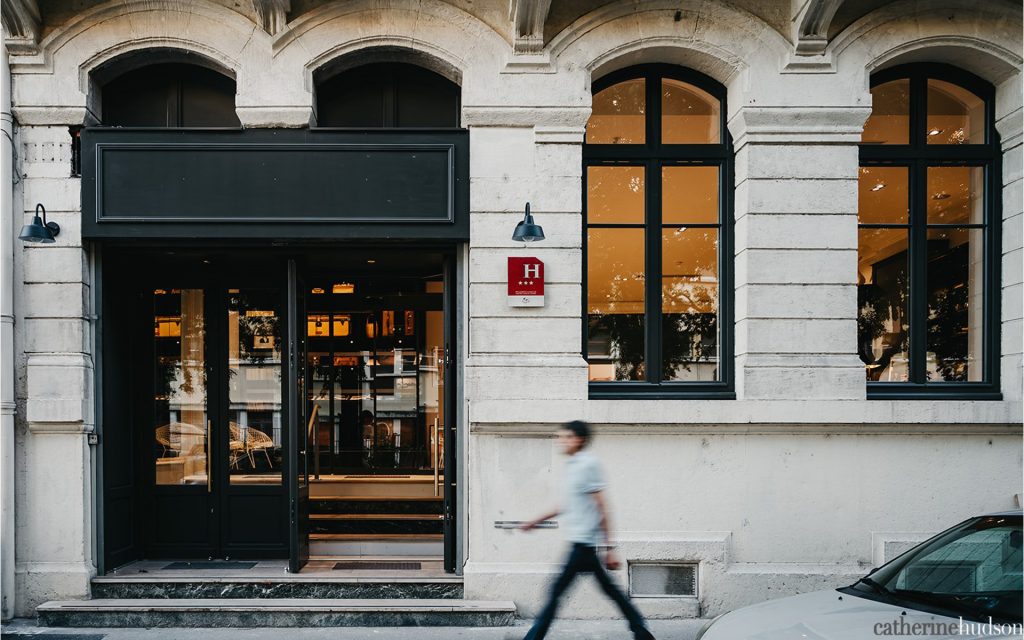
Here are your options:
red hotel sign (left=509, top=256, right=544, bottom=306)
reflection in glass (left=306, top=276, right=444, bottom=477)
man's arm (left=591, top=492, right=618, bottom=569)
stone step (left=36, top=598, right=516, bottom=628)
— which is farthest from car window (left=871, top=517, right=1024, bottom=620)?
reflection in glass (left=306, top=276, right=444, bottom=477)

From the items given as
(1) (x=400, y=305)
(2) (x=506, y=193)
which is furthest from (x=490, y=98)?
(1) (x=400, y=305)

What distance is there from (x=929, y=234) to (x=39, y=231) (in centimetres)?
897

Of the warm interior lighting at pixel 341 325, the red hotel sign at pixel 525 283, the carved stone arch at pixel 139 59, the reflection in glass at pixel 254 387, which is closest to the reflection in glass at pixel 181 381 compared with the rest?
the reflection in glass at pixel 254 387

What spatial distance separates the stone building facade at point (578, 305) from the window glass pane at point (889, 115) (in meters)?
0.50

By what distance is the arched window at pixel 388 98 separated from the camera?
7.54 metres

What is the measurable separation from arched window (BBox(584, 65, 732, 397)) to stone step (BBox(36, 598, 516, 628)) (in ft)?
8.86

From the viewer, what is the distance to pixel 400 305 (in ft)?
28.9

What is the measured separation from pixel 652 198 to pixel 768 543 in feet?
12.2

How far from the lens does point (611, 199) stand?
7.54 metres

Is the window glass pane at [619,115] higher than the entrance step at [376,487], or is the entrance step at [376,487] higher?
the window glass pane at [619,115]

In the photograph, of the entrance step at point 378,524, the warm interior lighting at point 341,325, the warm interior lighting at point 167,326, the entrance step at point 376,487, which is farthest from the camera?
the warm interior lighting at point 341,325

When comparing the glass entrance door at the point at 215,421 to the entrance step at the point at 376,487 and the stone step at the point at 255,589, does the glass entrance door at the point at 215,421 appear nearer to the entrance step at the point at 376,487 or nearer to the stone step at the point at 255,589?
the stone step at the point at 255,589

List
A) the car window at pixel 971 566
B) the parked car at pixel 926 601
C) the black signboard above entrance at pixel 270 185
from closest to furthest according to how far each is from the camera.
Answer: the parked car at pixel 926 601 < the car window at pixel 971 566 < the black signboard above entrance at pixel 270 185

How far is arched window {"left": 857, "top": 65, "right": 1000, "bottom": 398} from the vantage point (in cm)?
752
